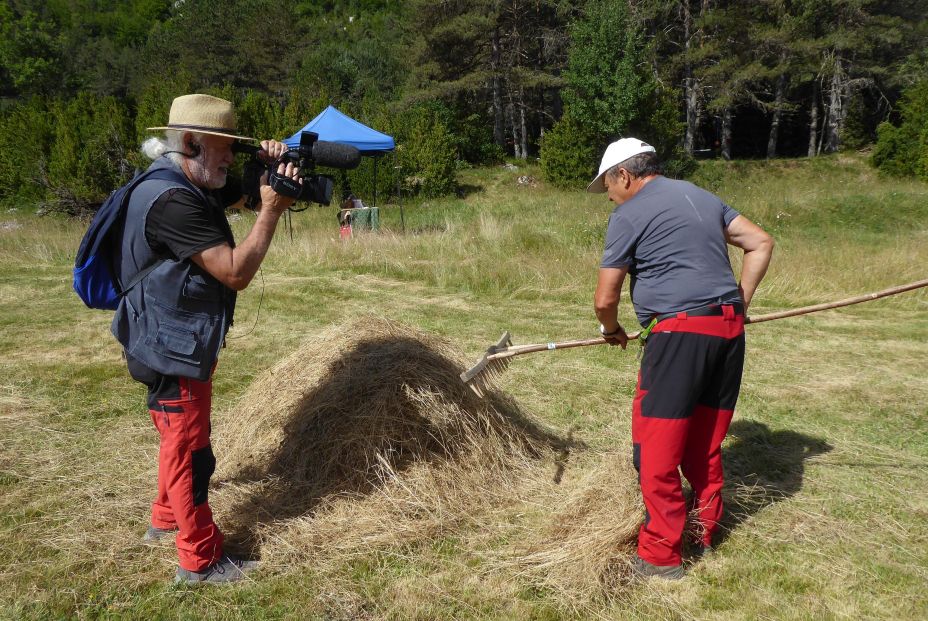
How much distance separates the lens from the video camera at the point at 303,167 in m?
2.59

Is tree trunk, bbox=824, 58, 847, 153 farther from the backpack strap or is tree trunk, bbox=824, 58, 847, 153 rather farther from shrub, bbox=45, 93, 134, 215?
the backpack strap

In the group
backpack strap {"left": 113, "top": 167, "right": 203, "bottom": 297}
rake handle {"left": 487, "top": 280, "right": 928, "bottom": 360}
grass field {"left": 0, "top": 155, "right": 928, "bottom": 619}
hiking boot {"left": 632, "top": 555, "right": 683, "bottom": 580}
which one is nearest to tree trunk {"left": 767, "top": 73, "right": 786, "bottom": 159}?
grass field {"left": 0, "top": 155, "right": 928, "bottom": 619}

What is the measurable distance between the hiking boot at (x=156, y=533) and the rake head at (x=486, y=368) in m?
1.52

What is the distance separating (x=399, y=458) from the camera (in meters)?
3.50

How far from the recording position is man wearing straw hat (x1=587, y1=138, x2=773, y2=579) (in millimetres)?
2613

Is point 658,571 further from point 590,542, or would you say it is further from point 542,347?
point 542,347

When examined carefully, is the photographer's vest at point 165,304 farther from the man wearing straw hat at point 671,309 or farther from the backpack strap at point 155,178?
the man wearing straw hat at point 671,309

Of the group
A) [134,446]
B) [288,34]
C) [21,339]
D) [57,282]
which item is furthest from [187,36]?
[134,446]

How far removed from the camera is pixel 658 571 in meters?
2.80

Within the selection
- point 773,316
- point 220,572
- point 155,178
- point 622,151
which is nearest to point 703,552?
point 773,316

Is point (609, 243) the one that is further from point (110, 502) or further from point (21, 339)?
point (21, 339)

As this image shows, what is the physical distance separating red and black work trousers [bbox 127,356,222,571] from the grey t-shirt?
1706mm

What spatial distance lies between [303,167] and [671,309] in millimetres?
1594

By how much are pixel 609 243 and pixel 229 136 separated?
1528mm
